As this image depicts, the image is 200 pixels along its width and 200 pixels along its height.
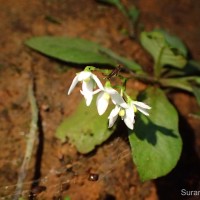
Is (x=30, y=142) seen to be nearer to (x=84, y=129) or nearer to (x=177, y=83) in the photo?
(x=84, y=129)

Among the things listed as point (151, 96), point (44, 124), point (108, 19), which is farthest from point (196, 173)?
point (108, 19)

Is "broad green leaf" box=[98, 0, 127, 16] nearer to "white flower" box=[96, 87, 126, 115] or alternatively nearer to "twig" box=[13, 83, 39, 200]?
"twig" box=[13, 83, 39, 200]

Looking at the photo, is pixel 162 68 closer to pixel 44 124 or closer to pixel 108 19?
pixel 108 19

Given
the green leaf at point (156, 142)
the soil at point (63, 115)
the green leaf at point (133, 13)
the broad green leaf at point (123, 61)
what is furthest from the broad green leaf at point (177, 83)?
the green leaf at point (133, 13)

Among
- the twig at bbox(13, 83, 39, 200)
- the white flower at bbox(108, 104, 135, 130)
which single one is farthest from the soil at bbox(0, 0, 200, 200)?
the white flower at bbox(108, 104, 135, 130)

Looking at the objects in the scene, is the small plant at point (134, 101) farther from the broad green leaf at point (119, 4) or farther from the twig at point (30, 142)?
the broad green leaf at point (119, 4)

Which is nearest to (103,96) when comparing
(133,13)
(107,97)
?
(107,97)

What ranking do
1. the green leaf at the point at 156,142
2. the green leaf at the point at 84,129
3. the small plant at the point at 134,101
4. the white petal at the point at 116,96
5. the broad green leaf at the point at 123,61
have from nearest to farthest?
the white petal at the point at 116,96
the small plant at the point at 134,101
the green leaf at the point at 156,142
the green leaf at the point at 84,129
the broad green leaf at the point at 123,61
